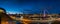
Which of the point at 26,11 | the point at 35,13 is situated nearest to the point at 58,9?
the point at 35,13

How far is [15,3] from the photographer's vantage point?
143 inches

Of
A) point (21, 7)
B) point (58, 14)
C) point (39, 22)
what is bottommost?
point (39, 22)

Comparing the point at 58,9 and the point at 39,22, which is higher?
the point at 58,9

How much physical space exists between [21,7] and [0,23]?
5.42 ft

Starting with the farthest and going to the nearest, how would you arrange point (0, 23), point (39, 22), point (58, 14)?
point (39, 22)
point (58, 14)
point (0, 23)

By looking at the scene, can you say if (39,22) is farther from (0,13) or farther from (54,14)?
(0,13)

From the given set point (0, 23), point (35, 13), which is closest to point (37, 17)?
point (35, 13)

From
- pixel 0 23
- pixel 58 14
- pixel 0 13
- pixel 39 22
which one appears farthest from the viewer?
pixel 39 22

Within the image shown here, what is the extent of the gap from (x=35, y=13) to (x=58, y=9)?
739 millimetres

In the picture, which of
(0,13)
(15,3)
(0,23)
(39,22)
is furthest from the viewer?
(39,22)

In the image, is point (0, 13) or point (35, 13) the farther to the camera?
point (35, 13)

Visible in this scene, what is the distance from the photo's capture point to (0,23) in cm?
227

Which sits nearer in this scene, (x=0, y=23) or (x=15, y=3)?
(x=0, y=23)

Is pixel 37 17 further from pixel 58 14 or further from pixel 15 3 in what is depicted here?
pixel 15 3
